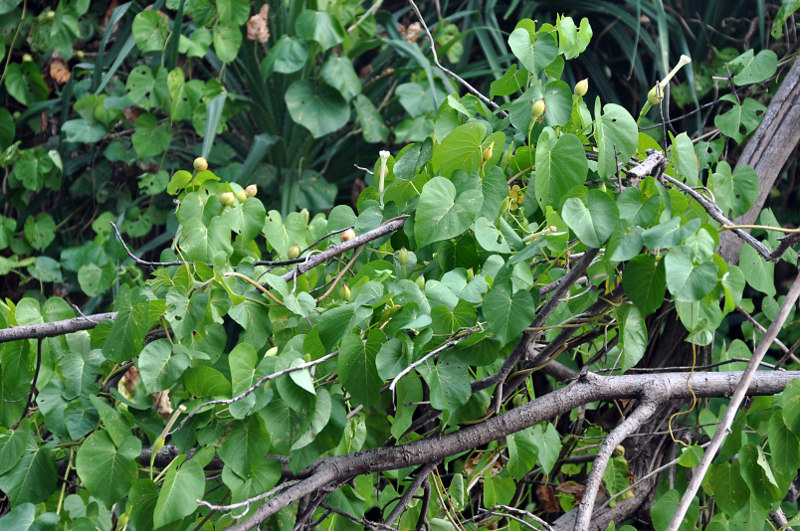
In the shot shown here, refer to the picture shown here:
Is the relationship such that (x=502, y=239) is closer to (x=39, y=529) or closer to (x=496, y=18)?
(x=39, y=529)

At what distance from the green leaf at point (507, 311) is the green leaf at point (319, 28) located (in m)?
1.24

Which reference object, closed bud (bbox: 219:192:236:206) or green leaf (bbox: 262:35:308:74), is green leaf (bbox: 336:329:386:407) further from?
green leaf (bbox: 262:35:308:74)

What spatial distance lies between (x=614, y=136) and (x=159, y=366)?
1.65ft

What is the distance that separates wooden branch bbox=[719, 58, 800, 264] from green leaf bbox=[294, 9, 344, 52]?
3.25 feet

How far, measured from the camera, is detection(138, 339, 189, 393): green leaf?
695 millimetres

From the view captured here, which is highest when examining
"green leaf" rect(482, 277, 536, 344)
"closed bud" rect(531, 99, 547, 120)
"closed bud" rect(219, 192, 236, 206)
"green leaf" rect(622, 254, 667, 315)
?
"closed bud" rect(531, 99, 547, 120)

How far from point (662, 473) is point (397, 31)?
137cm

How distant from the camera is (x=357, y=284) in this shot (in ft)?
2.58

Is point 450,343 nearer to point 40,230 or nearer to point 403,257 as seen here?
point 403,257

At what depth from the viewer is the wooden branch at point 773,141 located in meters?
1.14

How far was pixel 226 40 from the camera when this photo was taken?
6.04ft

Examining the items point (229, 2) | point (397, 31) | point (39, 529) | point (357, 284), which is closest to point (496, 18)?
point (397, 31)

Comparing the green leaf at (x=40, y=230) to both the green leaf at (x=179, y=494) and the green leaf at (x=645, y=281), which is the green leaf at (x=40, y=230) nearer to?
the green leaf at (x=179, y=494)

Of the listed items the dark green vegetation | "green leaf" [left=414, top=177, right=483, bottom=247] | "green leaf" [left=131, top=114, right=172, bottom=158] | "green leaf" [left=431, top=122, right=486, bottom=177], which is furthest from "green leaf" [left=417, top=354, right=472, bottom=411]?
"green leaf" [left=131, top=114, right=172, bottom=158]
